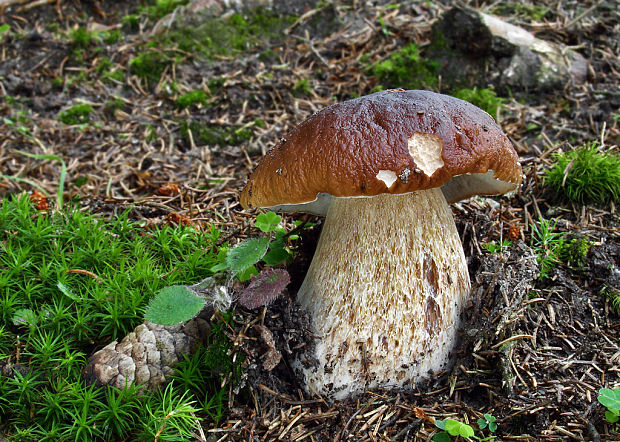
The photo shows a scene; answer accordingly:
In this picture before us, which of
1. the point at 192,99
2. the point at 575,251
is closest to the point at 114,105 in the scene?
the point at 192,99

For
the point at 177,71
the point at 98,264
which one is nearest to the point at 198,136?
the point at 177,71

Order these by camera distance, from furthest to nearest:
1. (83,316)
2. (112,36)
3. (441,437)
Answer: (112,36) < (83,316) < (441,437)

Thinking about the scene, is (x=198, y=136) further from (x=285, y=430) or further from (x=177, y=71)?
(x=285, y=430)

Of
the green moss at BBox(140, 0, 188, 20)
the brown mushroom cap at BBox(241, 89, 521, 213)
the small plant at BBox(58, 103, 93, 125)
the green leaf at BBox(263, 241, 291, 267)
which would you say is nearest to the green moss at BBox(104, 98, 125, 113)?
the small plant at BBox(58, 103, 93, 125)

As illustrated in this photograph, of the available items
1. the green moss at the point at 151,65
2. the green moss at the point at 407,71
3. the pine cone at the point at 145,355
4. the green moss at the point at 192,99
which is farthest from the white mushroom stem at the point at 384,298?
the green moss at the point at 151,65

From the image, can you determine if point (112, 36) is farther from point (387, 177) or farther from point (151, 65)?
Answer: point (387, 177)

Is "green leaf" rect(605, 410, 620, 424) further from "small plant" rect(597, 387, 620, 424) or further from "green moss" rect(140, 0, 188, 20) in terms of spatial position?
"green moss" rect(140, 0, 188, 20)
